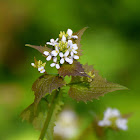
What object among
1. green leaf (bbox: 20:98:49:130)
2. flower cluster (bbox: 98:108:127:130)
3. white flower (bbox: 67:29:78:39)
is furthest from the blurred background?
white flower (bbox: 67:29:78:39)

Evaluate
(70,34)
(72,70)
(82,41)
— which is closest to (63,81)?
(72,70)

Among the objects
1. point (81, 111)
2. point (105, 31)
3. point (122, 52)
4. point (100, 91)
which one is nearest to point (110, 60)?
point (122, 52)

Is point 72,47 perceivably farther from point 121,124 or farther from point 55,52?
point 121,124

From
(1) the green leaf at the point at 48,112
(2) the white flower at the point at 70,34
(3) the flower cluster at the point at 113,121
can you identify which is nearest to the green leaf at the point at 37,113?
(1) the green leaf at the point at 48,112

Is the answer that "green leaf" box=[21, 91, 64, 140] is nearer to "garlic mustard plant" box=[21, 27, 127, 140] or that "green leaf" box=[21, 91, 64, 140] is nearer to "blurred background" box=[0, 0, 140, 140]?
"garlic mustard plant" box=[21, 27, 127, 140]

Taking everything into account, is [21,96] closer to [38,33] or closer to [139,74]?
[38,33]

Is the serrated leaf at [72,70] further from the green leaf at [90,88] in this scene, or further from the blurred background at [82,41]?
the blurred background at [82,41]

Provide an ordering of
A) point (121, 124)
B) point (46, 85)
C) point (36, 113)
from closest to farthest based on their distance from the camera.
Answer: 1. point (46, 85)
2. point (36, 113)
3. point (121, 124)
